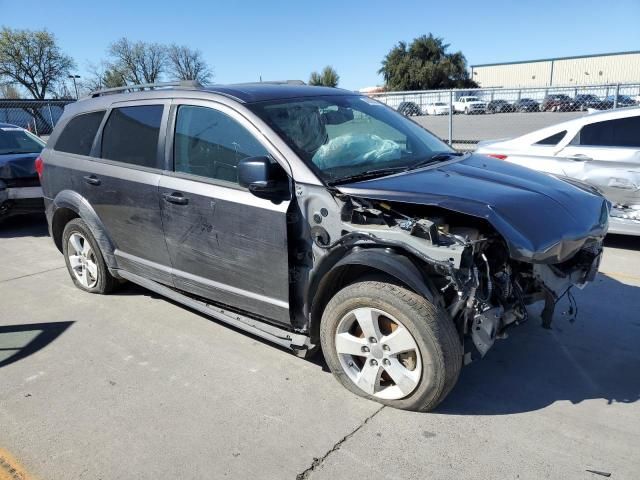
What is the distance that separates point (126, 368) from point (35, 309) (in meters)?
1.80

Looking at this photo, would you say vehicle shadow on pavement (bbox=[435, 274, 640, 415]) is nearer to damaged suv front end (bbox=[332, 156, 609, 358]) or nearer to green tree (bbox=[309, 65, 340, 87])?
damaged suv front end (bbox=[332, 156, 609, 358])

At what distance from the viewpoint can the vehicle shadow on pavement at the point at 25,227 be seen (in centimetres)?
838

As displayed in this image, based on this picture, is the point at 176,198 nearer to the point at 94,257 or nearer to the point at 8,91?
the point at 94,257

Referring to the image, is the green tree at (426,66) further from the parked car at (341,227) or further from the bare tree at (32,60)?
the parked car at (341,227)

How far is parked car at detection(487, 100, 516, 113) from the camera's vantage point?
1356cm

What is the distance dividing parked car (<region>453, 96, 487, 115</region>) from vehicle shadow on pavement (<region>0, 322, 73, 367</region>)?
11644mm

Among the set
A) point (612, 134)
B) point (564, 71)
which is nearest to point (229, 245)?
point (612, 134)

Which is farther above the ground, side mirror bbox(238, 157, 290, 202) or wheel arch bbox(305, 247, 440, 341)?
side mirror bbox(238, 157, 290, 202)

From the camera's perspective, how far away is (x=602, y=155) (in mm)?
6168

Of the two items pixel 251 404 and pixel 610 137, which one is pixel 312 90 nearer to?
pixel 251 404

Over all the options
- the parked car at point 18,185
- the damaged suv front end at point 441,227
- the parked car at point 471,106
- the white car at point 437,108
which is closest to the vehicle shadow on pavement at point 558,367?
the damaged suv front end at point 441,227

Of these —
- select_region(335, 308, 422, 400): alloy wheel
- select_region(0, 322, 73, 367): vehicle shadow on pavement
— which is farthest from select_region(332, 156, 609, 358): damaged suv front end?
select_region(0, 322, 73, 367): vehicle shadow on pavement

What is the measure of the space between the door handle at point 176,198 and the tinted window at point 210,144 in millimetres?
191

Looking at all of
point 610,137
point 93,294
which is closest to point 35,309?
point 93,294
